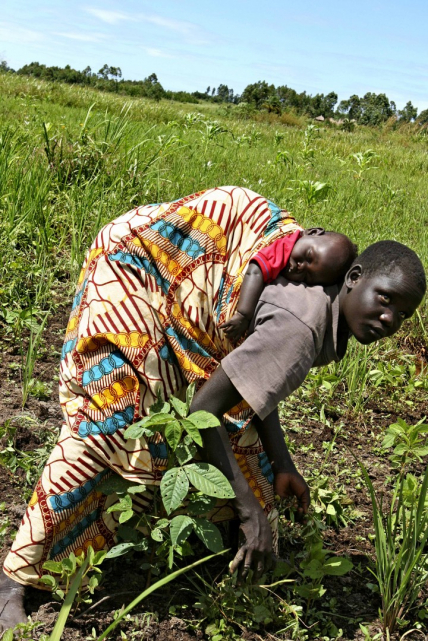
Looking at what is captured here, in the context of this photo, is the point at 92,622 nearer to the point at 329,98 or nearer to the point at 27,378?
the point at 27,378

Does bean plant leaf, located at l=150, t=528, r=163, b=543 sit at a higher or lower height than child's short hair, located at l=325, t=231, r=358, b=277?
lower

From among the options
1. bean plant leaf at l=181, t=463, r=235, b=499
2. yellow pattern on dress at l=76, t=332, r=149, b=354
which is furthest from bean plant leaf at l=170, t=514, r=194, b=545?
yellow pattern on dress at l=76, t=332, r=149, b=354

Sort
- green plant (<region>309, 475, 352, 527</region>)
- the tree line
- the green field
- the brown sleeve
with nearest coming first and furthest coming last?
the brown sleeve
green plant (<region>309, 475, 352, 527</region>)
the green field
the tree line

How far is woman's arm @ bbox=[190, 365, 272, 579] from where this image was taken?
1.55 meters

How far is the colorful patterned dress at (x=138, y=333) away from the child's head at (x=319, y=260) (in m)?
0.09

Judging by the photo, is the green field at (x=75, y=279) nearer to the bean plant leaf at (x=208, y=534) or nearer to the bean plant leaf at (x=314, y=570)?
the bean plant leaf at (x=314, y=570)

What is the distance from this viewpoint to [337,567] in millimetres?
1790

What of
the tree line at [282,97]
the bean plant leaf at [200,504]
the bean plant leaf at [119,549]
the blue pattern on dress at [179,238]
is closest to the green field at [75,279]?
the bean plant leaf at [119,549]

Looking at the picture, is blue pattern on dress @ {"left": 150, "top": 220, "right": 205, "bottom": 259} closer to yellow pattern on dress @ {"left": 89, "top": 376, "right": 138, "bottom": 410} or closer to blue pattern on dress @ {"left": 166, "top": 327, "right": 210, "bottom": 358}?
blue pattern on dress @ {"left": 166, "top": 327, "right": 210, "bottom": 358}

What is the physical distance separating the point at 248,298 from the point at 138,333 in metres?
0.29

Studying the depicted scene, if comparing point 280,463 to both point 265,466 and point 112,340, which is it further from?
point 112,340

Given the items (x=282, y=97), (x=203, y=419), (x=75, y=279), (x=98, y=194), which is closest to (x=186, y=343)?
(x=203, y=419)

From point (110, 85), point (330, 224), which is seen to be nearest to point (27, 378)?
point (330, 224)

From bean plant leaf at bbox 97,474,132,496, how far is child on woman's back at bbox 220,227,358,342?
0.47 metres
